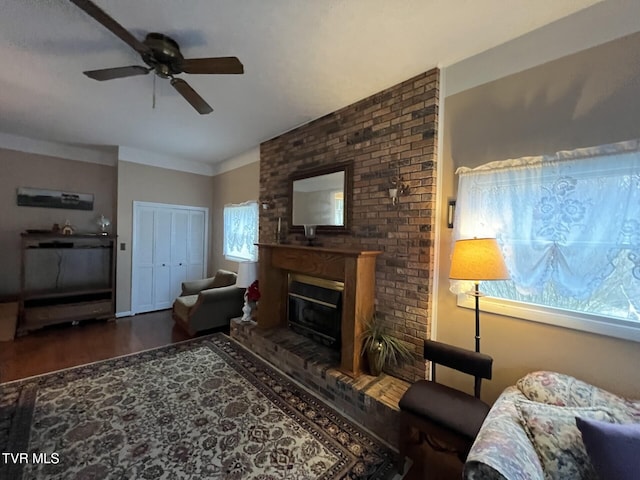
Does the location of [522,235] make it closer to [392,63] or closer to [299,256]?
[392,63]

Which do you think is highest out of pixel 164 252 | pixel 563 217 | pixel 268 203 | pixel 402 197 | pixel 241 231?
pixel 268 203

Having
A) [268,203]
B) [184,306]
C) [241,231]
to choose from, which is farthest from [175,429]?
[241,231]

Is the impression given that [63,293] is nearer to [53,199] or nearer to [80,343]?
[80,343]

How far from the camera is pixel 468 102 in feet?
7.10

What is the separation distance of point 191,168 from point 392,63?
4.66 meters

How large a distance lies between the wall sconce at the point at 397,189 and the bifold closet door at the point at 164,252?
4562 mm

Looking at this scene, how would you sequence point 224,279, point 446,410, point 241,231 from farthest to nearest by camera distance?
point 241,231, point 224,279, point 446,410

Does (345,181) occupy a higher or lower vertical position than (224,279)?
higher

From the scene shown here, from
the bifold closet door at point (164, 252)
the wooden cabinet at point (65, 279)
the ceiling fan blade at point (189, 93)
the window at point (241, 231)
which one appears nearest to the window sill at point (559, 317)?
the ceiling fan blade at point (189, 93)

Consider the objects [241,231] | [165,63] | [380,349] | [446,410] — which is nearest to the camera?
[446,410]

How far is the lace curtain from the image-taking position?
1.53 m

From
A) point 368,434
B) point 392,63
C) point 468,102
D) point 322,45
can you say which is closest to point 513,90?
point 468,102

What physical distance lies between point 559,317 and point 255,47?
287 cm

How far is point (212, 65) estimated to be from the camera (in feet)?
6.09
